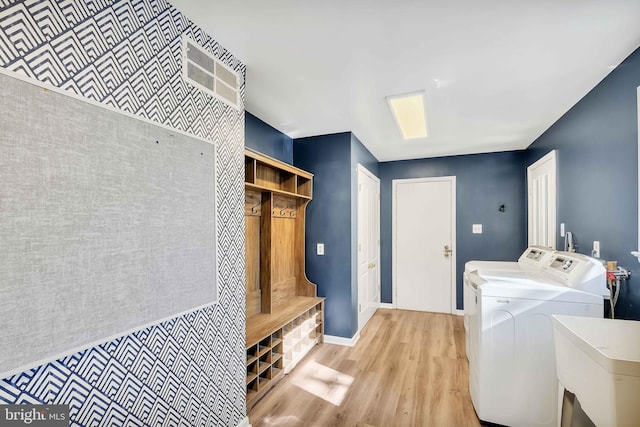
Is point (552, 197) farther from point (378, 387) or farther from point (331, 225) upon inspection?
point (378, 387)

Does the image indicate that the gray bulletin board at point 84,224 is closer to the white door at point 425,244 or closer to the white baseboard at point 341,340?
the white baseboard at point 341,340

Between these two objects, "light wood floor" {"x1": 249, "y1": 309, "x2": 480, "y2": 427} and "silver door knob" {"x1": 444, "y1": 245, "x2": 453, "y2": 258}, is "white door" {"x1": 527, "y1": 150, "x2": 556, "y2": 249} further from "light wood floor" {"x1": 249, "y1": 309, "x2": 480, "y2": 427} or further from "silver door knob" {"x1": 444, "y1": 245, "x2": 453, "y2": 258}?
"light wood floor" {"x1": 249, "y1": 309, "x2": 480, "y2": 427}

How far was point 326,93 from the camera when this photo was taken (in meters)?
2.31

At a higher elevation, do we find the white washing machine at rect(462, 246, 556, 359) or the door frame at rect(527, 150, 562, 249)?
the door frame at rect(527, 150, 562, 249)

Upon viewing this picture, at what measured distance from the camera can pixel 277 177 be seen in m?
3.03

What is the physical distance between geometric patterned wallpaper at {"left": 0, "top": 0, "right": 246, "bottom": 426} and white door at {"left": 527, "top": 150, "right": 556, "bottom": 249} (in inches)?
118

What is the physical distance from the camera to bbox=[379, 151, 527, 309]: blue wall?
4082 mm

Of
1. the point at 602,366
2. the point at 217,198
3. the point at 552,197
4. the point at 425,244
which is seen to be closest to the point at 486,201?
the point at 425,244

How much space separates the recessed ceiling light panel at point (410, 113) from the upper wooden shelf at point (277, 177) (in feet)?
3.52

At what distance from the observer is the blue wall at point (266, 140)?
2.70m

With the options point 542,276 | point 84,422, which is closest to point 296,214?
point 542,276

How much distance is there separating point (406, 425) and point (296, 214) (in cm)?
217

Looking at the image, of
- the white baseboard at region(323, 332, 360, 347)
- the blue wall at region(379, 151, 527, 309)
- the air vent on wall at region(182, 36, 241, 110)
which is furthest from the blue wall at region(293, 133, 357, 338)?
the blue wall at region(379, 151, 527, 309)

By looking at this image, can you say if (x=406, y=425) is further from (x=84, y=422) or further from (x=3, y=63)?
(x=3, y=63)
